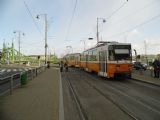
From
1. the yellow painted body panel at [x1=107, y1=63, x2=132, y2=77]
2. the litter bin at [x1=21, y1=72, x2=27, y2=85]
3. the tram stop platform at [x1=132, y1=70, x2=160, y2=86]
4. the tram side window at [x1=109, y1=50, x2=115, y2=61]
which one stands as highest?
the tram side window at [x1=109, y1=50, x2=115, y2=61]

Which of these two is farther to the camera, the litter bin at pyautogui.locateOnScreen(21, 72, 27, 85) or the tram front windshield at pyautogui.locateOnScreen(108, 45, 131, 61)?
the tram front windshield at pyautogui.locateOnScreen(108, 45, 131, 61)

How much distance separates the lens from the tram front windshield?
2791 cm

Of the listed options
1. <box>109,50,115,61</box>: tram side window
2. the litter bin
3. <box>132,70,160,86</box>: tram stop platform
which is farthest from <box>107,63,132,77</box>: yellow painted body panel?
the litter bin

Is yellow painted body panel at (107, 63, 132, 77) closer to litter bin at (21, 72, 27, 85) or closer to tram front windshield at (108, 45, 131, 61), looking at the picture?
tram front windshield at (108, 45, 131, 61)

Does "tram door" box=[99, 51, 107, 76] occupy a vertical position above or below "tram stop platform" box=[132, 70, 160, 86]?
above

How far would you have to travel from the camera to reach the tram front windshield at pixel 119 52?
27.9m

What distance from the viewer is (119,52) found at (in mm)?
28047

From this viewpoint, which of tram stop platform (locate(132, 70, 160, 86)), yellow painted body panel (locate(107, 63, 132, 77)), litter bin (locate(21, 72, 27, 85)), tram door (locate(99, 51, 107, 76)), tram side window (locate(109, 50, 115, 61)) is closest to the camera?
litter bin (locate(21, 72, 27, 85))

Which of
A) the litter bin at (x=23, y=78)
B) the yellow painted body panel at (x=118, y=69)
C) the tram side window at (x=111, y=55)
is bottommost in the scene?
the litter bin at (x=23, y=78)

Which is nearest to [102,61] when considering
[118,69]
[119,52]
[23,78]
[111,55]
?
[111,55]

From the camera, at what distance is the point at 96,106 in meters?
13.7

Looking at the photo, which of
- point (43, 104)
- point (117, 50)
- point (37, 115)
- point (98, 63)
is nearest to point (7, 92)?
point (43, 104)

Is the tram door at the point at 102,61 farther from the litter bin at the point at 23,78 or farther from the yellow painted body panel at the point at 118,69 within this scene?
the litter bin at the point at 23,78

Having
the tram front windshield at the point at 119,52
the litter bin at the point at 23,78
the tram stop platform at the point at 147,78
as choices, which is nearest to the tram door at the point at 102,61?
the tram front windshield at the point at 119,52
